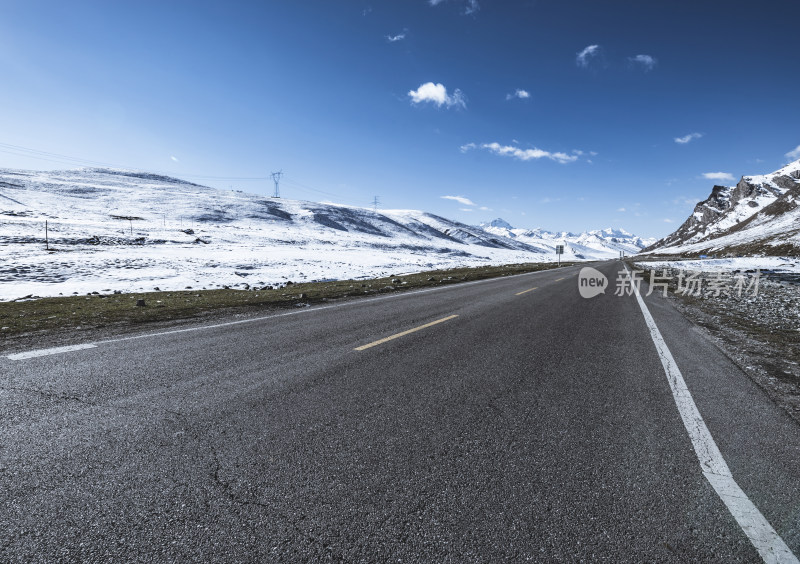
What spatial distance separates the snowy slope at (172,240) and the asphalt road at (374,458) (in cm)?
1408

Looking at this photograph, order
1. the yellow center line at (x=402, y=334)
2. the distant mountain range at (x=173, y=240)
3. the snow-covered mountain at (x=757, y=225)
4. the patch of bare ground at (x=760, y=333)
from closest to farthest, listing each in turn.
→ 1. the patch of bare ground at (x=760, y=333)
2. the yellow center line at (x=402, y=334)
3. the distant mountain range at (x=173, y=240)
4. the snow-covered mountain at (x=757, y=225)

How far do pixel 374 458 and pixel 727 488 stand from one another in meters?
2.52

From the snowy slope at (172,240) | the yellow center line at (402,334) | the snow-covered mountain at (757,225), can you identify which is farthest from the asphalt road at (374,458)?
the snow-covered mountain at (757,225)

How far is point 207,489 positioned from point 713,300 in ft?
54.0

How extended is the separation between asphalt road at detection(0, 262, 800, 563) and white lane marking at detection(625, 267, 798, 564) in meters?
0.05

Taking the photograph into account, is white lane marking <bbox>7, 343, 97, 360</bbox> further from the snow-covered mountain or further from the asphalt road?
the snow-covered mountain

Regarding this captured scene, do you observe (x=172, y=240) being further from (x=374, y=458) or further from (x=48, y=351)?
(x=374, y=458)

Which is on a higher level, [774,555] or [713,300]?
[713,300]

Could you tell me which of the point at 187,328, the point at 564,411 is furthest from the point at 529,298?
the point at 187,328

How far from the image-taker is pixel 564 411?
12.3ft

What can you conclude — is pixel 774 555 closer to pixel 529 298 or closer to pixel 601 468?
pixel 601 468

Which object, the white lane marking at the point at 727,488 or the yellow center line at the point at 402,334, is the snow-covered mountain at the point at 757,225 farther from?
the white lane marking at the point at 727,488

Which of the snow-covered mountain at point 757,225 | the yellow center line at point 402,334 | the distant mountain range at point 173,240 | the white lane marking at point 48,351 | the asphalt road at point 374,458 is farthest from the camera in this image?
the snow-covered mountain at point 757,225

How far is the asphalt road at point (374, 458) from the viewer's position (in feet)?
6.66
